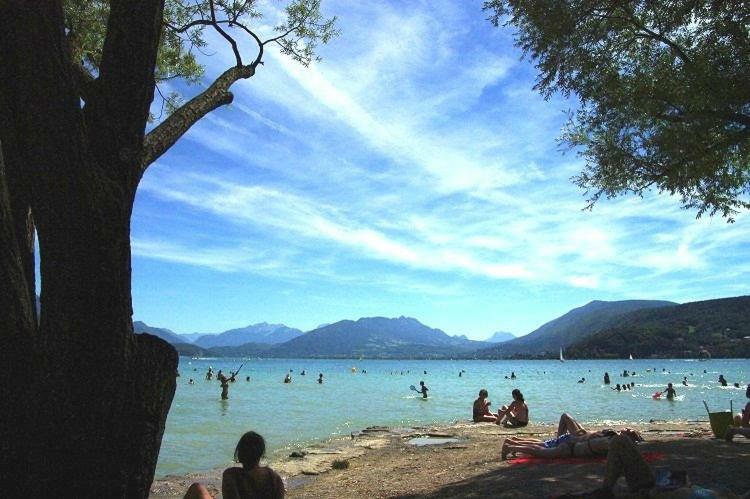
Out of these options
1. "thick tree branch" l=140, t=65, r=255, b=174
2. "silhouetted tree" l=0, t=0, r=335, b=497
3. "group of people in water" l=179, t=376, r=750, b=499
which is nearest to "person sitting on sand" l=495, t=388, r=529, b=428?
"group of people in water" l=179, t=376, r=750, b=499

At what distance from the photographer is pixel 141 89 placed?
3377 mm

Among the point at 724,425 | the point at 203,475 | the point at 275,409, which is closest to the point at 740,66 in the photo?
the point at 724,425

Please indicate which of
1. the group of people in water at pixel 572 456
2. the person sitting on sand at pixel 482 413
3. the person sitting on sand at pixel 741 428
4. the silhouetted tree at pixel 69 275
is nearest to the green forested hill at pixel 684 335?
the person sitting on sand at pixel 482 413

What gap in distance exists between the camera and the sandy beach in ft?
25.0

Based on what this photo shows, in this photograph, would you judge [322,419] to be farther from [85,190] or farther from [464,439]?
[85,190]

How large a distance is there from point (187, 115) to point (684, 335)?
172m

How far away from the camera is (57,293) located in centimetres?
→ 303

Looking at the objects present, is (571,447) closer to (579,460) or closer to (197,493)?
(579,460)

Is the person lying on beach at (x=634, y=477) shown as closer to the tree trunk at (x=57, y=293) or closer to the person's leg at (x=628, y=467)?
the person's leg at (x=628, y=467)

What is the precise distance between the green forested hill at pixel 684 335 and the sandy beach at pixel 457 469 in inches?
5660

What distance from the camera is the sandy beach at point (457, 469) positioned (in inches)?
301

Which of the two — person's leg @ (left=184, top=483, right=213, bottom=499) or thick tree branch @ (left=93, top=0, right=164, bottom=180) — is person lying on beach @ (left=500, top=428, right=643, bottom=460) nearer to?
person's leg @ (left=184, top=483, right=213, bottom=499)

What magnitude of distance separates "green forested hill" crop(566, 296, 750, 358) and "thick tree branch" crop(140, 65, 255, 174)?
154 m

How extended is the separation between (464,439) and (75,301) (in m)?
13.7
